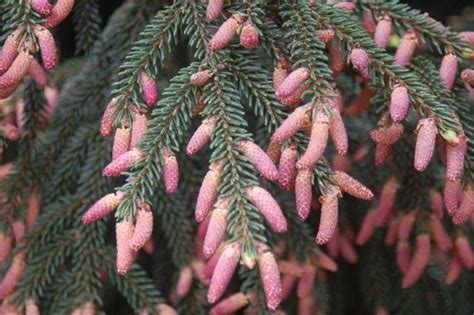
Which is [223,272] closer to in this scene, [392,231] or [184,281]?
[184,281]

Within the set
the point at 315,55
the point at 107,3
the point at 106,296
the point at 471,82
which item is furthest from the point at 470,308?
the point at 107,3

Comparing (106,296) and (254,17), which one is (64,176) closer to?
(106,296)

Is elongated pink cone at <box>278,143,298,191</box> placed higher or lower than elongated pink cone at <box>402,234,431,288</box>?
higher

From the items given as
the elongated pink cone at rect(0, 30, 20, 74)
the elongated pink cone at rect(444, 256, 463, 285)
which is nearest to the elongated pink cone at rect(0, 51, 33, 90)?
the elongated pink cone at rect(0, 30, 20, 74)

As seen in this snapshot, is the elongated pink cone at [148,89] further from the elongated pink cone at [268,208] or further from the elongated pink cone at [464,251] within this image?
the elongated pink cone at [464,251]

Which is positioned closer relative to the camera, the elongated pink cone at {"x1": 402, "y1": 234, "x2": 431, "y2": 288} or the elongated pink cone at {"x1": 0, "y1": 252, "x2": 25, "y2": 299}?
the elongated pink cone at {"x1": 0, "y1": 252, "x2": 25, "y2": 299}

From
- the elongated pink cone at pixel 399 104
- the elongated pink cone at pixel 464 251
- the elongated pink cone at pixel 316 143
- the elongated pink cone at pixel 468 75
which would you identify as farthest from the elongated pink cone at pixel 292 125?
the elongated pink cone at pixel 464 251

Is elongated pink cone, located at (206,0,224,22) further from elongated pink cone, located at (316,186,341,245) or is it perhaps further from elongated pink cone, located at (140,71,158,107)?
elongated pink cone, located at (316,186,341,245)
